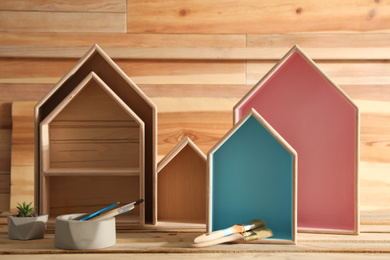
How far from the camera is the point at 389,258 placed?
719 mm

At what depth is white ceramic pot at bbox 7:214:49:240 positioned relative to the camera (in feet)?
2.72

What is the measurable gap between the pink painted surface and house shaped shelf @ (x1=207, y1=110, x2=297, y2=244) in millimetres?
87

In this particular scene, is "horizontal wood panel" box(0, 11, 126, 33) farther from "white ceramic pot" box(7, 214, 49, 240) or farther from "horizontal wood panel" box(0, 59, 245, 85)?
"white ceramic pot" box(7, 214, 49, 240)

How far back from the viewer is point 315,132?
89 cm

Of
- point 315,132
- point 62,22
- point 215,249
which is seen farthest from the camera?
point 62,22

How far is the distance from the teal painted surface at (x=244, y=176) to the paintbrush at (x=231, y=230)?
20 mm

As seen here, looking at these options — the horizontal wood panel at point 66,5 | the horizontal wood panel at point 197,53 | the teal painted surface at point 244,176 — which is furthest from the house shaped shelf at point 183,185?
the horizontal wood panel at point 66,5

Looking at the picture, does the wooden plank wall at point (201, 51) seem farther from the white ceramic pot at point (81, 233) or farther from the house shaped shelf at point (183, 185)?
the white ceramic pot at point (81, 233)

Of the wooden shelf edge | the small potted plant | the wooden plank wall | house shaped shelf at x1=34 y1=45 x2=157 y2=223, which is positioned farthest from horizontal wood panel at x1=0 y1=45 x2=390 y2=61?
the small potted plant

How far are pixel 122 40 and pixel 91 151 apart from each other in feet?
1.22

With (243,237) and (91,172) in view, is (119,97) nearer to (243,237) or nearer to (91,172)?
(91,172)

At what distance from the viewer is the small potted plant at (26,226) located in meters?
0.83

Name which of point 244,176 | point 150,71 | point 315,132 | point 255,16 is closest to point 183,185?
point 244,176

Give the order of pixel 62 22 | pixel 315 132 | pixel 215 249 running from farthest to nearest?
pixel 62 22
pixel 315 132
pixel 215 249
